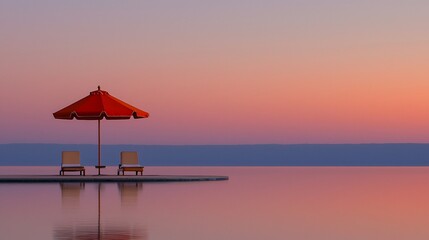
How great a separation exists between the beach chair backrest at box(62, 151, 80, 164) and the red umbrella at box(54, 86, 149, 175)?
1.11 metres

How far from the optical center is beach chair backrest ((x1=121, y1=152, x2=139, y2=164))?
25484mm

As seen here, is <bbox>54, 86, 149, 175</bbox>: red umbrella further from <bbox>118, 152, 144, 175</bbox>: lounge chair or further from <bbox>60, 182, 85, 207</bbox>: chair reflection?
<bbox>60, 182, 85, 207</bbox>: chair reflection

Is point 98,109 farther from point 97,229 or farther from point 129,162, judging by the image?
point 97,229

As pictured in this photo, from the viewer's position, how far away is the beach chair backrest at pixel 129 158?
2548 cm

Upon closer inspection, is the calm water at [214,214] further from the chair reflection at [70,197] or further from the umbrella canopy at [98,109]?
the umbrella canopy at [98,109]

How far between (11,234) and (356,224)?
4.15 meters

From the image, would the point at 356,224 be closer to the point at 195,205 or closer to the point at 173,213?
the point at 173,213

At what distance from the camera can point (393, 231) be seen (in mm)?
10359

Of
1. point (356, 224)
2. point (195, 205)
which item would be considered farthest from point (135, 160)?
point (356, 224)

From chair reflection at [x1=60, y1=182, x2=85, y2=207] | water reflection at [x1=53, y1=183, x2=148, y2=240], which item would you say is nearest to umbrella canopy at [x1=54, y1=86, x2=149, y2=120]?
chair reflection at [x1=60, y1=182, x2=85, y2=207]

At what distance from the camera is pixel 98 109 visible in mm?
24422

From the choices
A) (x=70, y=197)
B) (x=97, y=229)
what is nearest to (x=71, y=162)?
(x=70, y=197)

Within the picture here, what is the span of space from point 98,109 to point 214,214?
484 inches

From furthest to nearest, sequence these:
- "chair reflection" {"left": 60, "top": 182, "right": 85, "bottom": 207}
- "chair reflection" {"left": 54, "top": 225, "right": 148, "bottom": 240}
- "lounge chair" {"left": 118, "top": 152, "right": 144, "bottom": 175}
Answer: "lounge chair" {"left": 118, "top": 152, "right": 144, "bottom": 175}
"chair reflection" {"left": 60, "top": 182, "right": 85, "bottom": 207}
"chair reflection" {"left": 54, "top": 225, "right": 148, "bottom": 240}
